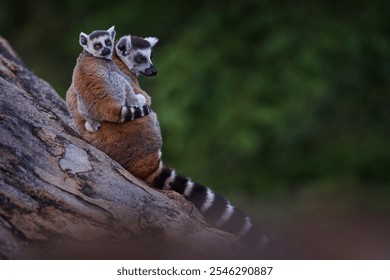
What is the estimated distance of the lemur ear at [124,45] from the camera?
4.72 m

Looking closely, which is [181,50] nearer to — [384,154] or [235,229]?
[384,154]

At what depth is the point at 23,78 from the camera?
5363 mm

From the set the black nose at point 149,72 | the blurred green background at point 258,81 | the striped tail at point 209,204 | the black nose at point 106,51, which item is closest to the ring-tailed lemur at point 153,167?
the striped tail at point 209,204

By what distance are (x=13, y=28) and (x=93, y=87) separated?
979cm

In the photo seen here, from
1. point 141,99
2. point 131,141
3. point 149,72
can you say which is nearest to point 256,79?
point 149,72

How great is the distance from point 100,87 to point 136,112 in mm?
237

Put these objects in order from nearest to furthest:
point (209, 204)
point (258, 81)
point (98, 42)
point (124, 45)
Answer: point (98, 42)
point (209, 204)
point (124, 45)
point (258, 81)

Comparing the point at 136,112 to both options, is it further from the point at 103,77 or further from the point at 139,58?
the point at 139,58

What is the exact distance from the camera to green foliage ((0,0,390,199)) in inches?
473

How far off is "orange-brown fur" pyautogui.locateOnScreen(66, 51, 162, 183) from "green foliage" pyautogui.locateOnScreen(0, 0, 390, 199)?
271 inches

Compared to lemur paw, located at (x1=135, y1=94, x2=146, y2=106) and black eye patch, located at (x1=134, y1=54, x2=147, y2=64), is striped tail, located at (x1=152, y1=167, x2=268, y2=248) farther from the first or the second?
black eye patch, located at (x1=134, y1=54, x2=147, y2=64)

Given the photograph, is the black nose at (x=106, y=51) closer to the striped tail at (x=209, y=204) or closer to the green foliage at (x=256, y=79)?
the striped tail at (x=209, y=204)

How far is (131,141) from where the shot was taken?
14.8 ft

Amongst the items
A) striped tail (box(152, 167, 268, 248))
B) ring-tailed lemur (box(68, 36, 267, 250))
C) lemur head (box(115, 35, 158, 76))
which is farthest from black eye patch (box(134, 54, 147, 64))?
striped tail (box(152, 167, 268, 248))
